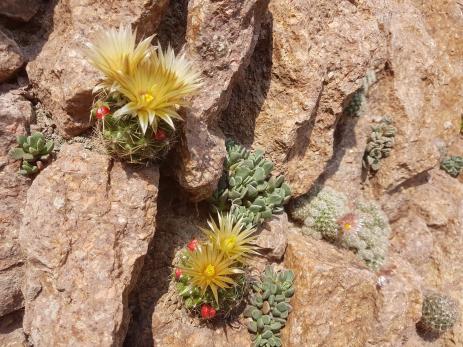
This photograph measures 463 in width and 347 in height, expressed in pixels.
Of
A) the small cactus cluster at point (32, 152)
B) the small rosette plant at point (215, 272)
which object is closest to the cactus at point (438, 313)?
the small rosette plant at point (215, 272)

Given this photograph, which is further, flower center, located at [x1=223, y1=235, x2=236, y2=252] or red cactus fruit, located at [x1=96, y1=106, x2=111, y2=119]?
flower center, located at [x1=223, y1=235, x2=236, y2=252]

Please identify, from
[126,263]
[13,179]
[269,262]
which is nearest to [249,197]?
[269,262]

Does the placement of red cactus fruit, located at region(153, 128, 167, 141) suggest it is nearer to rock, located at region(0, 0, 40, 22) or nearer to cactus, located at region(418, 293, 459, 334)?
rock, located at region(0, 0, 40, 22)

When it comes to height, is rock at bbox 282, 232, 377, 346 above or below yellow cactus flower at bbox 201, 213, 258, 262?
below

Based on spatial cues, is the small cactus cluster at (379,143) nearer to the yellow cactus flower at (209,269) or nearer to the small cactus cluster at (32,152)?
the yellow cactus flower at (209,269)

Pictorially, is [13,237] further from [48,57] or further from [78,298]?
[48,57]

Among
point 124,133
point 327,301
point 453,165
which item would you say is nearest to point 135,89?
point 124,133

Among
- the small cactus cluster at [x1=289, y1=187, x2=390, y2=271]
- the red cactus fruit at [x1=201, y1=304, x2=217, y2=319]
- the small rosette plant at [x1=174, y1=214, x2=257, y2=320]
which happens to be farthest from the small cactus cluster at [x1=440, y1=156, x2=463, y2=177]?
the red cactus fruit at [x1=201, y1=304, x2=217, y2=319]

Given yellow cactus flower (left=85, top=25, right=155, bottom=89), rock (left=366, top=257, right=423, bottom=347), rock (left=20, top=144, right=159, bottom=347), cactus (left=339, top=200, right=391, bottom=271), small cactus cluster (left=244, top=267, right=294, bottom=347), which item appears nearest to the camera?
yellow cactus flower (left=85, top=25, right=155, bottom=89)
